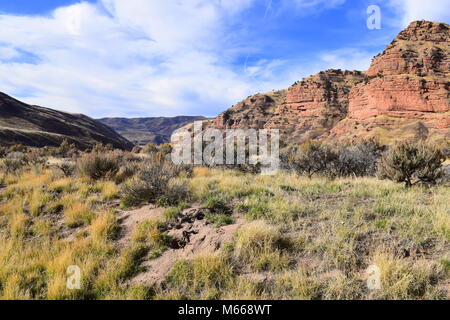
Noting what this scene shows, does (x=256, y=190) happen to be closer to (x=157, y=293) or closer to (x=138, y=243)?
(x=138, y=243)

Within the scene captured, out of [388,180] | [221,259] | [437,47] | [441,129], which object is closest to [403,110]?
[441,129]

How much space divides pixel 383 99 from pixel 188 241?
68.0 m

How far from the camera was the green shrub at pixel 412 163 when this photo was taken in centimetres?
845

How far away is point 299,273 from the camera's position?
3664 mm

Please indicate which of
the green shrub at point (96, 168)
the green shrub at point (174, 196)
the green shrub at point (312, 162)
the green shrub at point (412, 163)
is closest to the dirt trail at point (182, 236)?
the green shrub at point (174, 196)

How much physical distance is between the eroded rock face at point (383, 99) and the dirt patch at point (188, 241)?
51.1m

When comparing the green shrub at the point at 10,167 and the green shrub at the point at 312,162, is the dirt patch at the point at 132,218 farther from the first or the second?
the green shrub at the point at 312,162

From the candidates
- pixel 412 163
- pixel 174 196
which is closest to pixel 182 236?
pixel 174 196

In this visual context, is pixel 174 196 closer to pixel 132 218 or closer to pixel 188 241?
pixel 132 218

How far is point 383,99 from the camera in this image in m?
59.8

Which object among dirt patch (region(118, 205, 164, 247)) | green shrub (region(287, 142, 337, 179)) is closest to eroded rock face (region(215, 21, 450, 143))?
green shrub (region(287, 142, 337, 179))

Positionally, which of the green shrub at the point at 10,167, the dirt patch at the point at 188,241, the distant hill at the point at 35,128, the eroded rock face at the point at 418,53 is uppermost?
the eroded rock face at the point at 418,53

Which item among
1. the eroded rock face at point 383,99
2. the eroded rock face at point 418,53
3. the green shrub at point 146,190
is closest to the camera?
the green shrub at point 146,190
